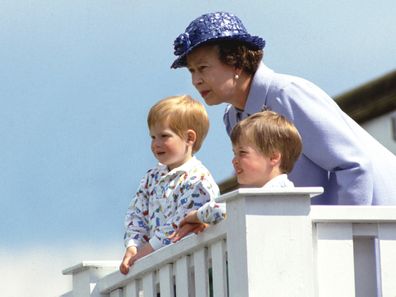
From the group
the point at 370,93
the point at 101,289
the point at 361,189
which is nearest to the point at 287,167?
the point at 361,189

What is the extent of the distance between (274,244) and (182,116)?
1.59 metres

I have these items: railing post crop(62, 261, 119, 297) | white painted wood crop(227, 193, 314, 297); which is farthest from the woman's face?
railing post crop(62, 261, 119, 297)

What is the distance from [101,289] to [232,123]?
118cm

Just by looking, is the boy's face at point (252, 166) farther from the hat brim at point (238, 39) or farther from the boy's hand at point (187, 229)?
the hat brim at point (238, 39)

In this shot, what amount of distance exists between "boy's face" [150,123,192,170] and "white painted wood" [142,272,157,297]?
0.61 meters

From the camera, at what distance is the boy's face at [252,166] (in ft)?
29.3

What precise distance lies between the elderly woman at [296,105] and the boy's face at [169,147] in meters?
0.34

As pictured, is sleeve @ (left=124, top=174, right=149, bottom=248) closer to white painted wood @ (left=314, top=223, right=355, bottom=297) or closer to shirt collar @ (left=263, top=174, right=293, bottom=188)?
shirt collar @ (left=263, top=174, right=293, bottom=188)

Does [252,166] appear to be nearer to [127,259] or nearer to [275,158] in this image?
[275,158]

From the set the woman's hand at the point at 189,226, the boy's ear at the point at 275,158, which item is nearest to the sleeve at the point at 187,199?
the woman's hand at the point at 189,226

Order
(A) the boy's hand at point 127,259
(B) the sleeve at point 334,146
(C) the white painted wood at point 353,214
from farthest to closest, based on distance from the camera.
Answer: (A) the boy's hand at point 127,259
(B) the sleeve at point 334,146
(C) the white painted wood at point 353,214

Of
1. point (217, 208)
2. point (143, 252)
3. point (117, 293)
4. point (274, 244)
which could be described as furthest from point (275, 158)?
Result: point (117, 293)

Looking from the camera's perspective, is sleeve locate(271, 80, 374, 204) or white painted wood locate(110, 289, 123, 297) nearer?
sleeve locate(271, 80, 374, 204)

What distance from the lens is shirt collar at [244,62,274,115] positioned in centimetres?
945
